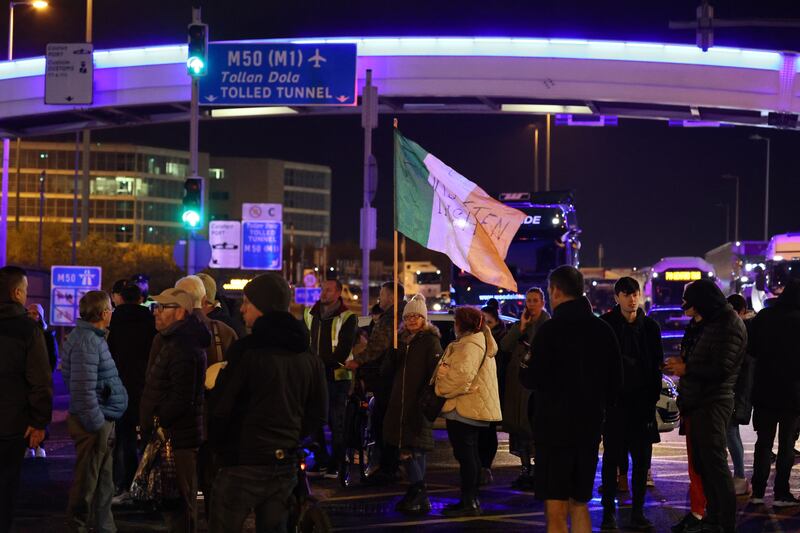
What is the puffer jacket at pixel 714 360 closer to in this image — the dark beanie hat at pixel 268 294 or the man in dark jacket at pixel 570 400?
the man in dark jacket at pixel 570 400

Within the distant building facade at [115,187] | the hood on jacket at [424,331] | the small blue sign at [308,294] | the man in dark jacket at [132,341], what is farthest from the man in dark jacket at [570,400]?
the distant building facade at [115,187]

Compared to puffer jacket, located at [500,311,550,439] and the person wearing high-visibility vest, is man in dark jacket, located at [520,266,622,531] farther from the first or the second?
the person wearing high-visibility vest

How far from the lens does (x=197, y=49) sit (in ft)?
70.4

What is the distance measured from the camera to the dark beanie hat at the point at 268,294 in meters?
6.84

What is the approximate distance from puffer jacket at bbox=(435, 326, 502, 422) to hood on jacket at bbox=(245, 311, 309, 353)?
3.86 metres

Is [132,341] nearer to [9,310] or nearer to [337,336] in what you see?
[337,336]

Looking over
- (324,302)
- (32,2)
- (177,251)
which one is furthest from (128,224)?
(324,302)

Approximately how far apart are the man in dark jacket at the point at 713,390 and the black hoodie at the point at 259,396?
3942mm

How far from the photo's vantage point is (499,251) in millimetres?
11234

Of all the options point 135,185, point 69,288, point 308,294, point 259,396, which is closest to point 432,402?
point 259,396

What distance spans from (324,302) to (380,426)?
145 centimetres

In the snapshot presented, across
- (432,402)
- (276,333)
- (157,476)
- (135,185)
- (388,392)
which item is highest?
(135,185)

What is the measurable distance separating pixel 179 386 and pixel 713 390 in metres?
4.19

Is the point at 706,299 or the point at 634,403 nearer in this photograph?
the point at 706,299
